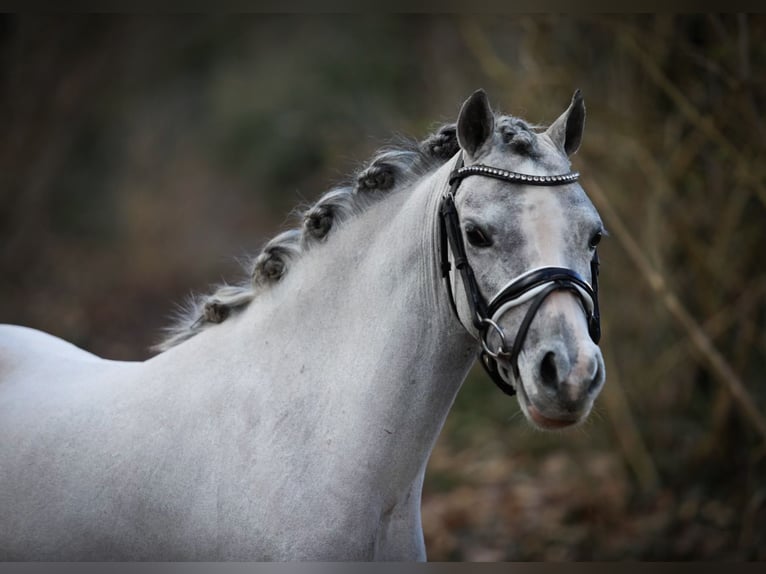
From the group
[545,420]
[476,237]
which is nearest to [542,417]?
[545,420]

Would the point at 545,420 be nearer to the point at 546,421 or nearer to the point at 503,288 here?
the point at 546,421

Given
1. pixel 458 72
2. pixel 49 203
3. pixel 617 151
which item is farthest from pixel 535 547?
pixel 49 203

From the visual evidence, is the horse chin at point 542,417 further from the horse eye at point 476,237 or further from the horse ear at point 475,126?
the horse ear at point 475,126

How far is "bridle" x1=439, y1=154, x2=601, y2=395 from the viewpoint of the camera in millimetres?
2141

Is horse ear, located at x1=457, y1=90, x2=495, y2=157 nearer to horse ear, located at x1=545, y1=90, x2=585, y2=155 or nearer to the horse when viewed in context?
the horse

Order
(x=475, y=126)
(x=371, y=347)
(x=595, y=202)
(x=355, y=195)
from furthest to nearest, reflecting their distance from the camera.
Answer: (x=595, y=202), (x=355, y=195), (x=371, y=347), (x=475, y=126)

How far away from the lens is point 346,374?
2.51 m

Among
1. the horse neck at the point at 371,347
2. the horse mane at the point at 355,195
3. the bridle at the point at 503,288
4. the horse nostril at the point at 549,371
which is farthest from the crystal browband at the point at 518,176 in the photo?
the horse nostril at the point at 549,371

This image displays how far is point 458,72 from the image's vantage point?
988 cm

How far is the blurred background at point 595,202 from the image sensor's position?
567cm

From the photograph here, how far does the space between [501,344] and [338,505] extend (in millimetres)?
721

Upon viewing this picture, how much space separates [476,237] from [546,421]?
0.56m

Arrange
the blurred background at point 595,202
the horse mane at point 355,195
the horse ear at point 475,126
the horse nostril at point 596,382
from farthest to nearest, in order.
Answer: the blurred background at point 595,202 < the horse mane at point 355,195 < the horse ear at point 475,126 < the horse nostril at point 596,382

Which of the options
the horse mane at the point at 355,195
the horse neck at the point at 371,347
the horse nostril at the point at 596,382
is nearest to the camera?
the horse nostril at the point at 596,382
